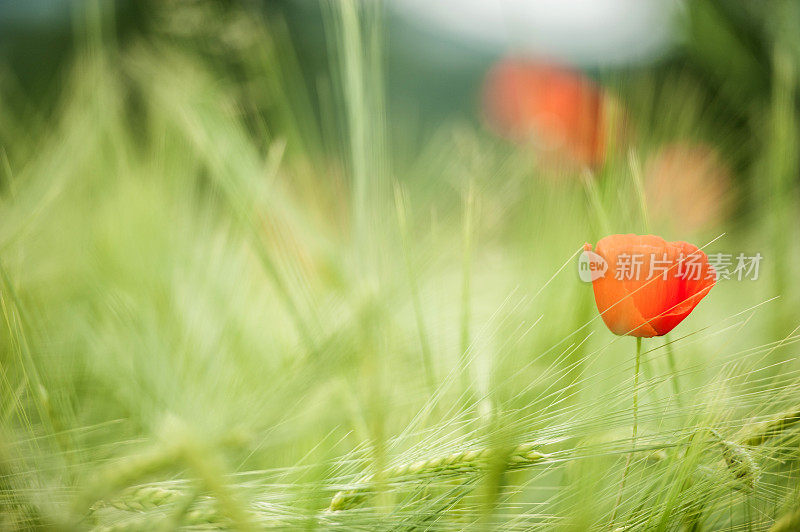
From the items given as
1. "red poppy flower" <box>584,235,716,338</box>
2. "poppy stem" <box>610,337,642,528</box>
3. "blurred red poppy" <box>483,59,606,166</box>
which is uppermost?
"blurred red poppy" <box>483,59,606,166</box>

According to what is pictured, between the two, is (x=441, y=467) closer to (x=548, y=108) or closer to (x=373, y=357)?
(x=373, y=357)

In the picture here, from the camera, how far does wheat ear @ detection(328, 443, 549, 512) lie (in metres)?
0.14

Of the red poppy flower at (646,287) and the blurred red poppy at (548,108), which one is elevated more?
the blurred red poppy at (548,108)

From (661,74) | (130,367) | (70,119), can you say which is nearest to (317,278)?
(130,367)

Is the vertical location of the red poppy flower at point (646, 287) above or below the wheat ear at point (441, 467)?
above

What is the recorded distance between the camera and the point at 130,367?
19 cm

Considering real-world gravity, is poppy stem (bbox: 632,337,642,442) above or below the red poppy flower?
below

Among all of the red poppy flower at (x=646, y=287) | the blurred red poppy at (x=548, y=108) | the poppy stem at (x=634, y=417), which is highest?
the blurred red poppy at (x=548, y=108)

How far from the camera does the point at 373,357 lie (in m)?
0.15

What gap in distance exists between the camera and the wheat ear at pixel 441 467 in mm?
137

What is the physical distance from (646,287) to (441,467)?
0.23 ft

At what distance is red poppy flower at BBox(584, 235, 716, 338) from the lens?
146mm

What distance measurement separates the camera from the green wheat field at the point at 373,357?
14 cm

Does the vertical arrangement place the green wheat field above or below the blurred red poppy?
below
